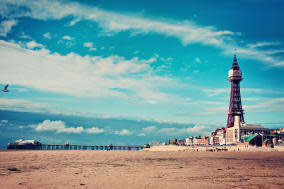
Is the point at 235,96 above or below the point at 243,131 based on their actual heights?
above

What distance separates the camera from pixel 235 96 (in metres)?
171

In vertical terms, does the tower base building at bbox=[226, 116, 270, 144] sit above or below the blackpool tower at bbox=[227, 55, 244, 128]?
below

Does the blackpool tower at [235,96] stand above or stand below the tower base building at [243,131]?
above

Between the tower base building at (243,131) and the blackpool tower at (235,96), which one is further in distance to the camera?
the blackpool tower at (235,96)

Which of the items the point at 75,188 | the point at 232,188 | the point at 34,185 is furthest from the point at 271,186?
the point at 34,185

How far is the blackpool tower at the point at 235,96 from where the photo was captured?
16338 cm

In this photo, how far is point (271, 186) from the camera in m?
11.8

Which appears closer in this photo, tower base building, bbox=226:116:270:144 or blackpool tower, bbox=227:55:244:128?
tower base building, bbox=226:116:270:144

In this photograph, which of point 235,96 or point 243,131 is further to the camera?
point 235,96

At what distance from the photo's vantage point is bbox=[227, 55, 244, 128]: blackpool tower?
163375 millimetres

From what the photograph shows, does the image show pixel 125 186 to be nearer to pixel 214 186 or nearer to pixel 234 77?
pixel 214 186

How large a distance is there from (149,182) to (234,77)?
175 metres

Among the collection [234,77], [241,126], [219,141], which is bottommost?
[219,141]

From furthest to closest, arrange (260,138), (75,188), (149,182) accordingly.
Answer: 1. (260,138)
2. (149,182)
3. (75,188)
